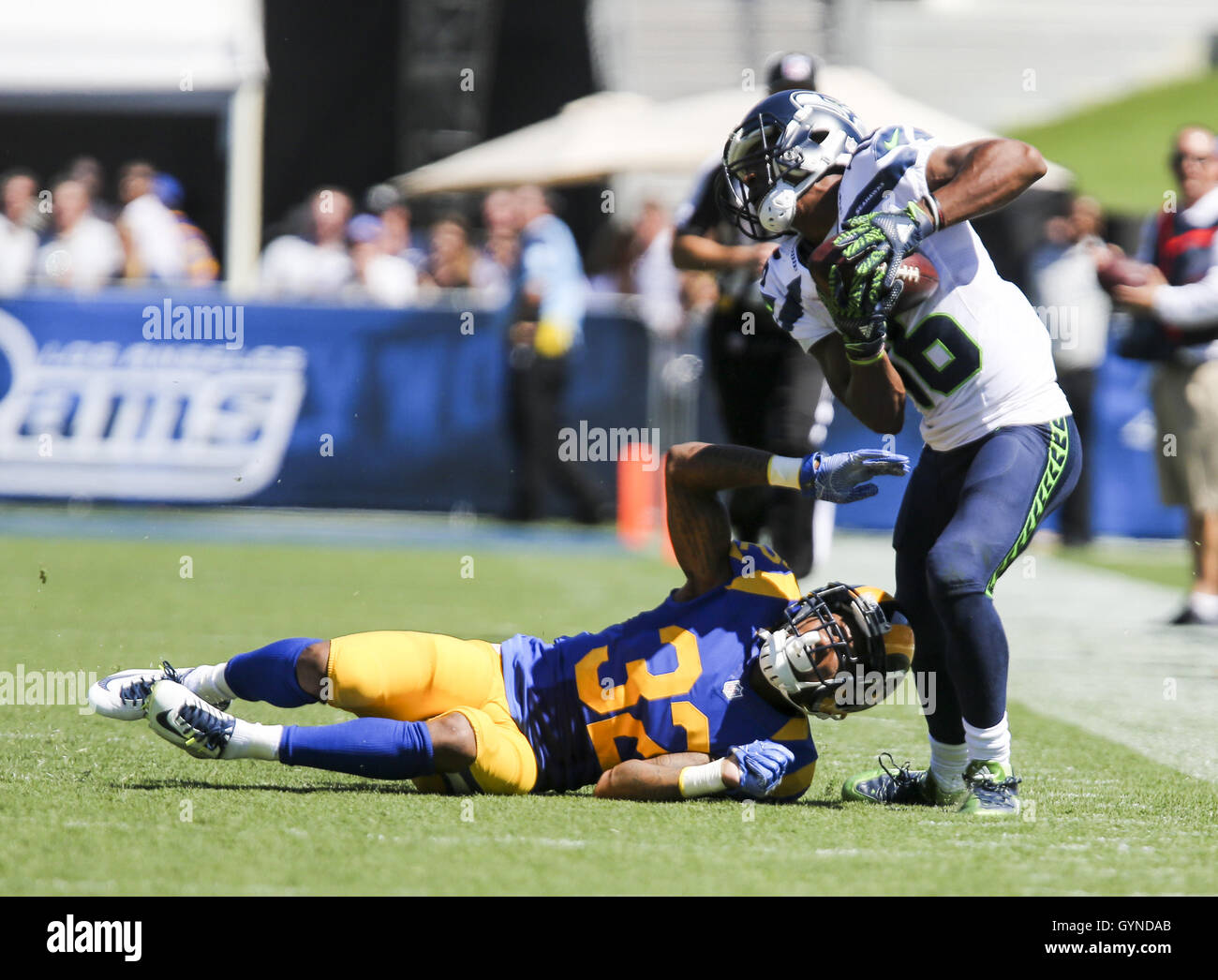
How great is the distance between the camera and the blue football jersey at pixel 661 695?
4320 mm

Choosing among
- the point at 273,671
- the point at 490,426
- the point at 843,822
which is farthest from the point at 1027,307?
the point at 490,426

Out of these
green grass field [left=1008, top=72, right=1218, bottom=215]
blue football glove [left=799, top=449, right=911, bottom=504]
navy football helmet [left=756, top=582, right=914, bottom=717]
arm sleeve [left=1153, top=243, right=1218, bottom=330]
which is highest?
green grass field [left=1008, top=72, right=1218, bottom=215]

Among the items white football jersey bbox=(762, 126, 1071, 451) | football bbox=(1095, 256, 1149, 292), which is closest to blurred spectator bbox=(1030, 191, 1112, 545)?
football bbox=(1095, 256, 1149, 292)

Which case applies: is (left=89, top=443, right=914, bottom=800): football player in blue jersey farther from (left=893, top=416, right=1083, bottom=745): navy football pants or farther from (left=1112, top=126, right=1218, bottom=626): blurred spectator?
(left=1112, top=126, right=1218, bottom=626): blurred spectator

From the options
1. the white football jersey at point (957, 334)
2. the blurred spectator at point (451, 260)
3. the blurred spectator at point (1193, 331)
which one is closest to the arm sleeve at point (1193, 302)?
the blurred spectator at point (1193, 331)

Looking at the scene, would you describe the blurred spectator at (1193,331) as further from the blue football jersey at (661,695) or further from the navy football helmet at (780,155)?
the blue football jersey at (661,695)

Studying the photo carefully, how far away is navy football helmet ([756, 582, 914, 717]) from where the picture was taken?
13.8ft

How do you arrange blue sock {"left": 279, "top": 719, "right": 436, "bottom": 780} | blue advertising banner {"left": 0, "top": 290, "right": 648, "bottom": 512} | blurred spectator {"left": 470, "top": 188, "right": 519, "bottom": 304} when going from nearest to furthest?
blue sock {"left": 279, "top": 719, "right": 436, "bottom": 780} → blue advertising banner {"left": 0, "top": 290, "right": 648, "bottom": 512} → blurred spectator {"left": 470, "top": 188, "right": 519, "bottom": 304}

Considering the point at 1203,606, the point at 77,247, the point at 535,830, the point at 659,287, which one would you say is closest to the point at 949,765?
the point at 535,830

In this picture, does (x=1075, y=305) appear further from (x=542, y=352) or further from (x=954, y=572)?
(x=954, y=572)

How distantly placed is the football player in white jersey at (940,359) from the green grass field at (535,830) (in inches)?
12.5

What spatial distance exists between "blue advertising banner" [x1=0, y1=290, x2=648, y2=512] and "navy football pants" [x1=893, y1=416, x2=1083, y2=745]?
8540 mm

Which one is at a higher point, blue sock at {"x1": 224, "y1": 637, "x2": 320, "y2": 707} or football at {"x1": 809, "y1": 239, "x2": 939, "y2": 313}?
football at {"x1": 809, "y1": 239, "x2": 939, "y2": 313}

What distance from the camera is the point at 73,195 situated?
1367 centimetres
